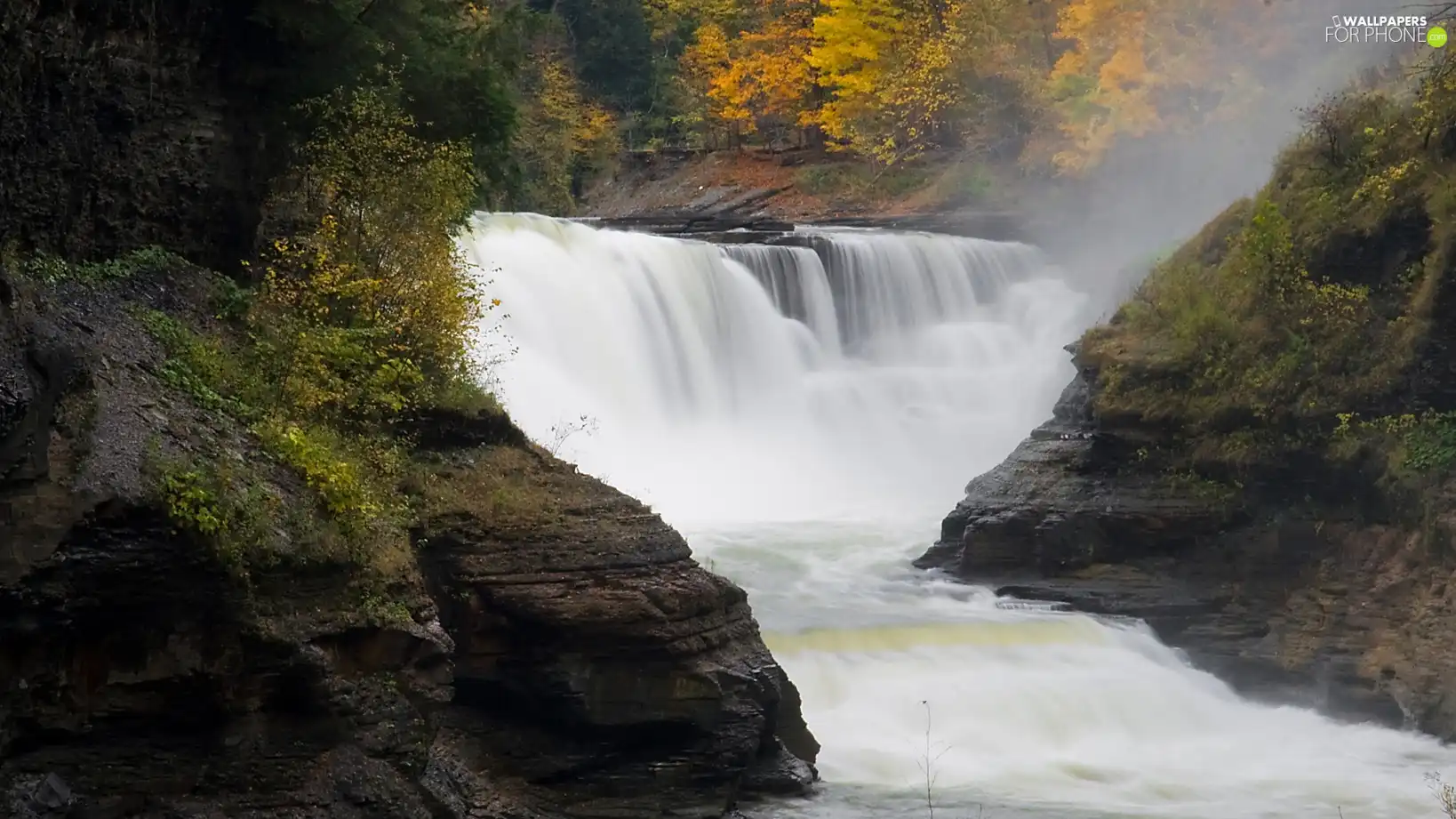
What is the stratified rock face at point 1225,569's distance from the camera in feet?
52.4

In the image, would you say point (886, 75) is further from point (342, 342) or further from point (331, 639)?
point (331, 639)

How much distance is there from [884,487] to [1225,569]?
1028 centimetres

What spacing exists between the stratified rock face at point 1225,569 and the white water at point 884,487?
20.0 inches

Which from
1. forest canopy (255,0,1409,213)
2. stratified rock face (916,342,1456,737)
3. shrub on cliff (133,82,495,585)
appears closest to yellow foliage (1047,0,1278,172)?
forest canopy (255,0,1409,213)

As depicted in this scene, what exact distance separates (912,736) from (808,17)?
3943 cm

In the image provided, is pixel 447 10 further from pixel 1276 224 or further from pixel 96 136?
pixel 1276 224

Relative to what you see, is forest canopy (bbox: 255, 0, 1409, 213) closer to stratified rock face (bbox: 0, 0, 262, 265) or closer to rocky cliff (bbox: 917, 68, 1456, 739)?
stratified rock face (bbox: 0, 0, 262, 265)

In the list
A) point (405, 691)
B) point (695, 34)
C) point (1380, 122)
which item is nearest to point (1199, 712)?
point (1380, 122)

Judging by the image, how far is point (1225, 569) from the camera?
1791 centimetres

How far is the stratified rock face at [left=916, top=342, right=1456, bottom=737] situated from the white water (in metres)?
0.51

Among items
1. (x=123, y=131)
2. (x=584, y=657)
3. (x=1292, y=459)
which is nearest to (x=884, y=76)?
(x=1292, y=459)

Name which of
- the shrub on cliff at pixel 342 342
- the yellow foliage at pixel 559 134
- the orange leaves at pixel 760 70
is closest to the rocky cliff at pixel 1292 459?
the shrub on cliff at pixel 342 342

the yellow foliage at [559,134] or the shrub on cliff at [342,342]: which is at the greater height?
the yellow foliage at [559,134]

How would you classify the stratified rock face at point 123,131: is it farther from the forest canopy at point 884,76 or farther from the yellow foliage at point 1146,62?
the yellow foliage at point 1146,62
